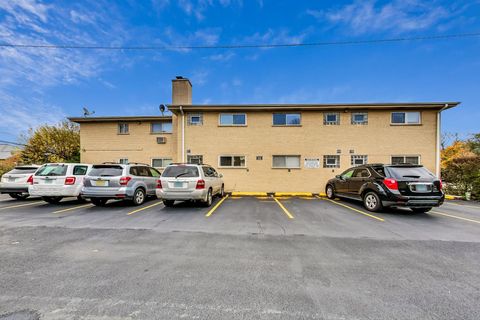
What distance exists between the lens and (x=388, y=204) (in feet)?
23.1

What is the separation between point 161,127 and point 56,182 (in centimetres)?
750

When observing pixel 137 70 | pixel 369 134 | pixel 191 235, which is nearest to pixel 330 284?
pixel 191 235

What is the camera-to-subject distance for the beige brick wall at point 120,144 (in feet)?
47.7

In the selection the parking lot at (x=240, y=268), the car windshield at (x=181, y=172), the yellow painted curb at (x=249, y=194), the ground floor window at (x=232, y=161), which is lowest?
the yellow painted curb at (x=249, y=194)

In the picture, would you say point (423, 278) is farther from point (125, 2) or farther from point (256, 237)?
point (125, 2)

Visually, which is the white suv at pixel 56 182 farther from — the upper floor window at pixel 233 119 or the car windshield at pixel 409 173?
the car windshield at pixel 409 173

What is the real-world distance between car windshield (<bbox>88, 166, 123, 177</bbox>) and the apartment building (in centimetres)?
480

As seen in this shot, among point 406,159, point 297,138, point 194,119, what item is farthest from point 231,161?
point 406,159

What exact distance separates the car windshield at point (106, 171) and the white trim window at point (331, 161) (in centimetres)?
1088

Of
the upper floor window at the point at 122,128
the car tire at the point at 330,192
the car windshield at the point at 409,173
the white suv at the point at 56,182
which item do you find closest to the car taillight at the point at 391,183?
the car windshield at the point at 409,173

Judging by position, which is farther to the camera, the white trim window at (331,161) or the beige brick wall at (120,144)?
the beige brick wall at (120,144)

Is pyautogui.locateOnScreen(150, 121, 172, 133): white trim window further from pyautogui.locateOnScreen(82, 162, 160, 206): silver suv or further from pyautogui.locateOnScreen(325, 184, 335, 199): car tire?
pyautogui.locateOnScreen(325, 184, 335, 199): car tire

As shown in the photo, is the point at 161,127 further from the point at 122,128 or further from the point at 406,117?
the point at 406,117

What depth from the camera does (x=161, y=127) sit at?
14.8 metres
